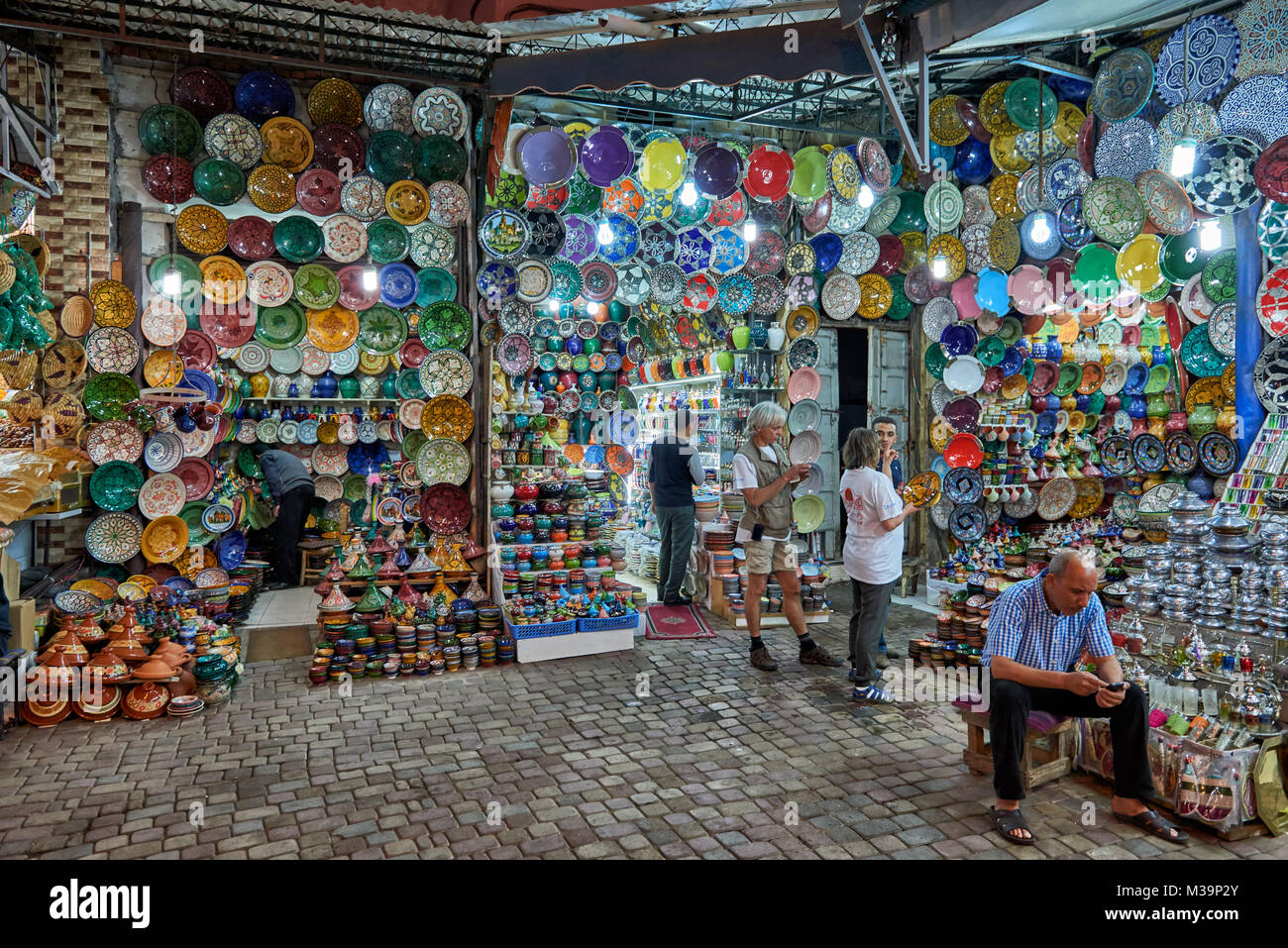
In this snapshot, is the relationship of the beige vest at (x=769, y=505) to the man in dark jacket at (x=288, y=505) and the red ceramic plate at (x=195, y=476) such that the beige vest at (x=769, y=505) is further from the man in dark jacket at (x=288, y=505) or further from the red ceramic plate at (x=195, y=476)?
the man in dark jacket at (x=288, y=505)

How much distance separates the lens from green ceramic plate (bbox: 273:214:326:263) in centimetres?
647

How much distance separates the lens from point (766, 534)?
5430mm

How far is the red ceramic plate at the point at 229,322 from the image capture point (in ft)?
21.0

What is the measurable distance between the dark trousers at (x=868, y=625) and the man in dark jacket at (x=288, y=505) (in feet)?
16.8

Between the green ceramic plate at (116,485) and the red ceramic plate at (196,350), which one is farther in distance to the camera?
the red ceramic plate at (196,350)

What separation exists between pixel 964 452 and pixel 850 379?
128cm

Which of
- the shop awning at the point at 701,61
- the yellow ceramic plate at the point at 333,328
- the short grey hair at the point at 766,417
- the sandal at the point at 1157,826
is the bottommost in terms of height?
the sandal at the point at 1157,826

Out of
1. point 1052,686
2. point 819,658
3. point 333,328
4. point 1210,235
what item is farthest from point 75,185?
point 1210,235

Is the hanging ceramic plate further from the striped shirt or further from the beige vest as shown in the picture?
the striped shirt

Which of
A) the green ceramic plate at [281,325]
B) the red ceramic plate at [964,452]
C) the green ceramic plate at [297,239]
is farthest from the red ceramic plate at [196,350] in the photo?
the red ceramic plate at [964,452]

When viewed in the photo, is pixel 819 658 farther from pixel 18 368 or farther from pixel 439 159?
pixel 18 368

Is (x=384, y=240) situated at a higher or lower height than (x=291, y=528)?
higher

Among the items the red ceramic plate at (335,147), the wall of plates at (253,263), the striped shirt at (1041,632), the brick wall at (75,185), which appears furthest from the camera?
the red ceramic plate at (335,147)

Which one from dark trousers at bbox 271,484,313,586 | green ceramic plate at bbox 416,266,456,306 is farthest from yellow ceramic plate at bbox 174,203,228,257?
dark trousers at bbox 271,484,313,586
